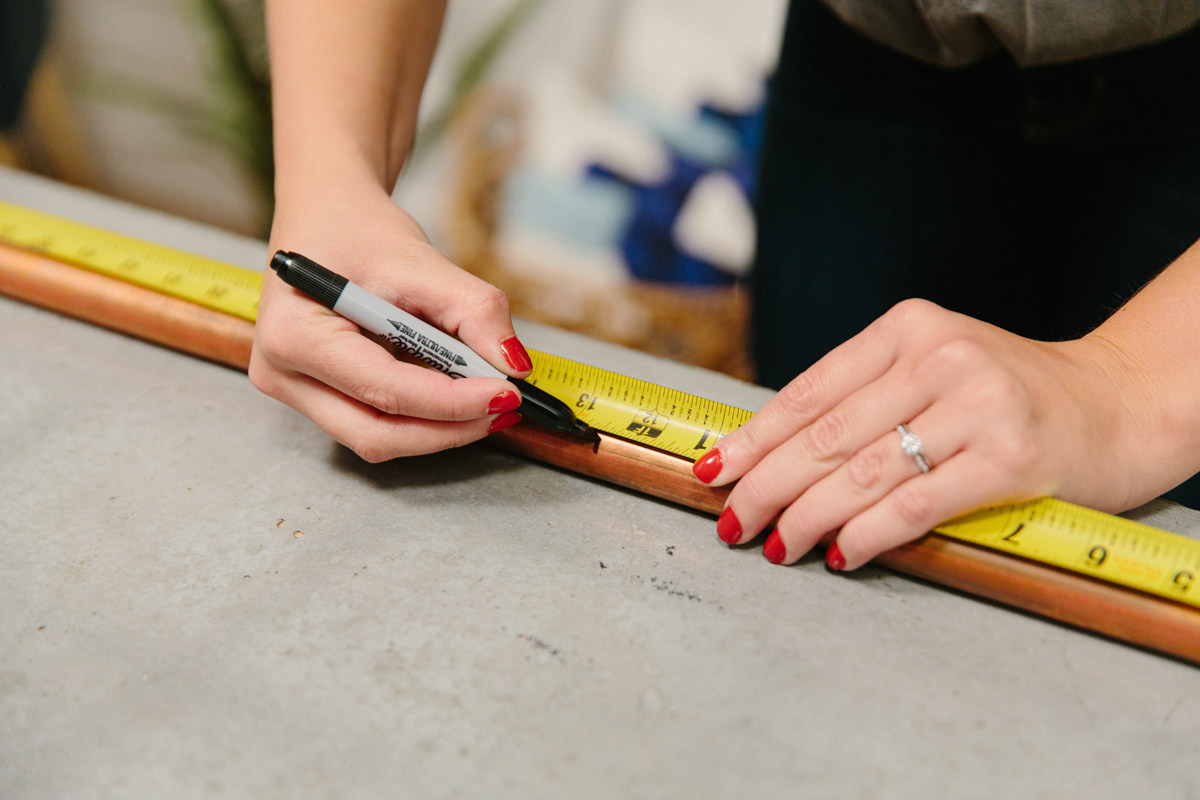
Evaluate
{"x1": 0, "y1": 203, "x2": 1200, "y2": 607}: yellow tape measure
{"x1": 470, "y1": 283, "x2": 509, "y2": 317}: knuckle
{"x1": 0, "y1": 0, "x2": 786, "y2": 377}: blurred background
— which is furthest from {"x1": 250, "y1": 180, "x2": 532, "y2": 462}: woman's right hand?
{"x1": 0, "y1": 0, "x2": 786, "y2": 377}: blurred background

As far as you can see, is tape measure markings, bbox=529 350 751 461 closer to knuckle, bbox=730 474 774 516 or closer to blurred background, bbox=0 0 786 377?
knuckle, bbox=730 474 774 516

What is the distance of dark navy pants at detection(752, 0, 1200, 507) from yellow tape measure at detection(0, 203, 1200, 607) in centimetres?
40

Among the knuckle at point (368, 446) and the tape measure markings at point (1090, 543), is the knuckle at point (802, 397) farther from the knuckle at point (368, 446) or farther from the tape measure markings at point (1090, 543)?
the knuckle at point (368, 446)

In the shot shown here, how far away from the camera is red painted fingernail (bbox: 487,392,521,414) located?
675 millimetres

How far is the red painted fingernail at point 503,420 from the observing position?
72 centimetres

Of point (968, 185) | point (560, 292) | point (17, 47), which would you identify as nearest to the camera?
point (968, 185)

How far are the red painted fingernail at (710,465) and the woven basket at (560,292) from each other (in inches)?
62.6

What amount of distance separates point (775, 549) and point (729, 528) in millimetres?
46

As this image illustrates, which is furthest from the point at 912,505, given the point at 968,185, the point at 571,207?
the point at 571,207

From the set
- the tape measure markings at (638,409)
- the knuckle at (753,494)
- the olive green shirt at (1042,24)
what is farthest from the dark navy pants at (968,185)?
the knuckle at (753,494)

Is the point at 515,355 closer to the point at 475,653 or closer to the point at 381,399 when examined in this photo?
the point at 381,399

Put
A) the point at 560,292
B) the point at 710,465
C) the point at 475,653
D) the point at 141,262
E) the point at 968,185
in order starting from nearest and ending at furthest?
the point at 475,653
the point at 710,465
the point at 141,262
the point at 968,185
the point at 560,292

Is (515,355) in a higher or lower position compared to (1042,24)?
lower

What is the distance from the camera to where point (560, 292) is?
2398 millimetres
